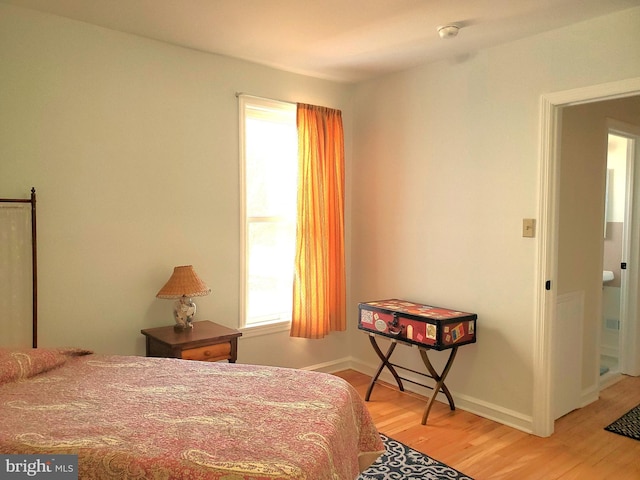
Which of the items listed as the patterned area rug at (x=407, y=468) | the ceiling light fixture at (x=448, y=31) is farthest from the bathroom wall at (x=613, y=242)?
the patterned area rug at (x=407, y=468)

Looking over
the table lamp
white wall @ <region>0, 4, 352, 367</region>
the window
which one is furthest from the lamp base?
the window

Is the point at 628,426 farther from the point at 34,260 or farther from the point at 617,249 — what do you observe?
the point at 34,260

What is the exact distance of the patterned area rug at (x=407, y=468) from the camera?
8.55 ft

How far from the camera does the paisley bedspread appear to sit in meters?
1.49

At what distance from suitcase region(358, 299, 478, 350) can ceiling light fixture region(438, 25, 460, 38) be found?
176 cm

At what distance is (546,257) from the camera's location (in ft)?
10.1

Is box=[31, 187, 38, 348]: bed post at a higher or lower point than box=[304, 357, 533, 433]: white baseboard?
higher

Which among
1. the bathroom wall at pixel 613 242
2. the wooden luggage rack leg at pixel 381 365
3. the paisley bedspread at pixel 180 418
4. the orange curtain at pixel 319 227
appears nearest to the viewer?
the paisley bedspread at pixel 180 418

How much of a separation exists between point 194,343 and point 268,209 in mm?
1366

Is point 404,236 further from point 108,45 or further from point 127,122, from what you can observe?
point 108,45

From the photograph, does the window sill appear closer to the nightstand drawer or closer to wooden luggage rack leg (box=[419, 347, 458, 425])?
the nightstand drawer

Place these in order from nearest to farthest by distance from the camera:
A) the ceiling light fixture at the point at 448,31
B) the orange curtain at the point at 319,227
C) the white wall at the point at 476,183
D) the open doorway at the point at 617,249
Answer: the ceiling light fixture at the point at 448,31
the white wall at the point at 476,183
the orange curtain at the point at 319,227
the open doorway at the point at 617,249

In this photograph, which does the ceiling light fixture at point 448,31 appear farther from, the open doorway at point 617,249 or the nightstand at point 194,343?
the nightstand at point 194,343

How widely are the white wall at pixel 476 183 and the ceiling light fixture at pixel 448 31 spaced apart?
1.72ft
